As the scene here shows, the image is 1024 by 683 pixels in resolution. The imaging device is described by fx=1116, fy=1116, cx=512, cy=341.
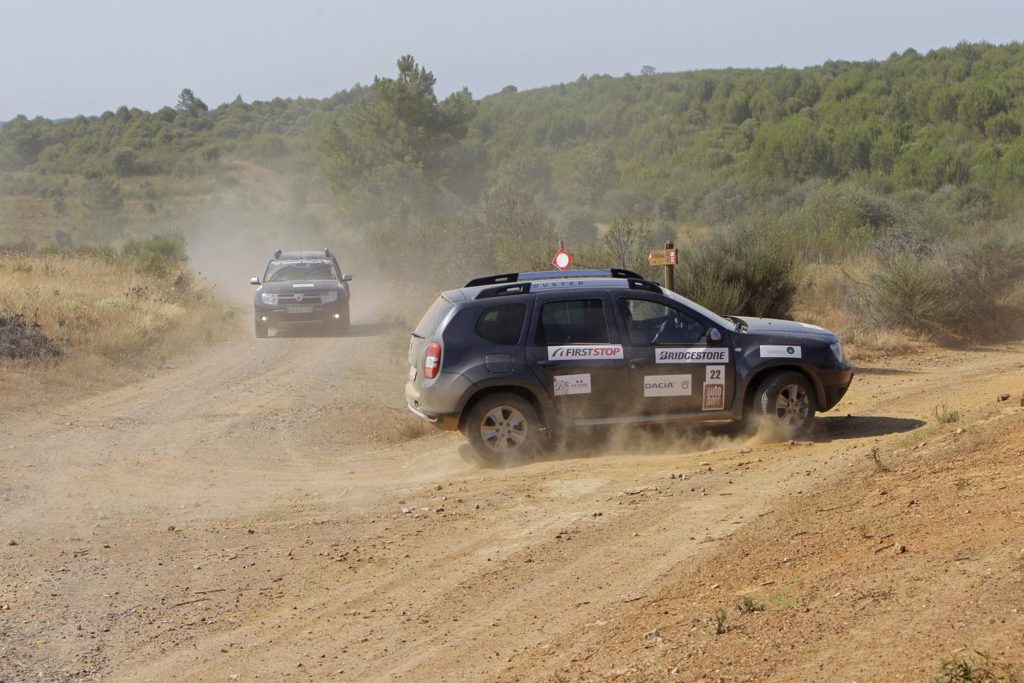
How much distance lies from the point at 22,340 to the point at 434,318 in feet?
30.0

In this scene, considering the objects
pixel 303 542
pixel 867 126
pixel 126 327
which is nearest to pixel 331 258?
pixel 126 327

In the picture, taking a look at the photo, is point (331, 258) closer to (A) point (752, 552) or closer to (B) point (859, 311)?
(B) point (859, 311)

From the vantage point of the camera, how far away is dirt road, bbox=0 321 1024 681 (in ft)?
19.5

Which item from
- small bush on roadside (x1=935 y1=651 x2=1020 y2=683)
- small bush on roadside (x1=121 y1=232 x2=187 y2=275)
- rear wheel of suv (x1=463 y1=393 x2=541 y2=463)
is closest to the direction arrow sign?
rear wheel of suv (x1=463 y1=393 x2=541 y2=463)

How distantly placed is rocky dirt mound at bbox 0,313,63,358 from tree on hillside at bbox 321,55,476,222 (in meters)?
32.9

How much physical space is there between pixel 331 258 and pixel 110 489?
560 inches

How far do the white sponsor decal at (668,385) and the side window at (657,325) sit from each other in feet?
1.08

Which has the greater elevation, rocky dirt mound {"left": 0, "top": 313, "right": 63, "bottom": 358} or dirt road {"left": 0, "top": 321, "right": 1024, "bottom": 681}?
rocky dirt mound {"left": 0, "top": 313, "right": 63, "bottom": 358}

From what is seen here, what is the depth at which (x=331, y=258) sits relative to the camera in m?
23.9

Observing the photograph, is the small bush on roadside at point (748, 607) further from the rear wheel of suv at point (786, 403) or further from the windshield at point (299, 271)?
the windshield at point (299, 271)

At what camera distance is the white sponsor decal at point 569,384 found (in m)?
10.1

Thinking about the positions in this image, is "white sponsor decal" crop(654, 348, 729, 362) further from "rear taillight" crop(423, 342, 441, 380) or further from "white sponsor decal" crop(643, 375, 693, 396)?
"rear taillight" crop(423, 342, 441, 380)

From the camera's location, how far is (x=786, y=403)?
1031 centimetres

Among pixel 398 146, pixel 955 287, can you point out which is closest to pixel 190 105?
pixel 398 146
